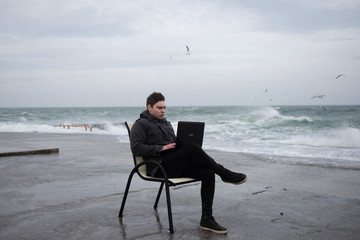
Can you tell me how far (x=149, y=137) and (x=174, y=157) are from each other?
45cm

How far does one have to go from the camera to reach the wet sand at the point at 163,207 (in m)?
3.82

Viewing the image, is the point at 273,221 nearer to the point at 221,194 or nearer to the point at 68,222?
the point at 221,194

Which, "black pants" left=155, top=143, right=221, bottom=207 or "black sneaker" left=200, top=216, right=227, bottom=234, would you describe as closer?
"black sneaker" left=200, top=216, right=227, bottom=234

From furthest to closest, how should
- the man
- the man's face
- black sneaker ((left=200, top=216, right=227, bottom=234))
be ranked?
the man's face, the man, black sneaker ((left=200, top=216, right=227, bottom=234))

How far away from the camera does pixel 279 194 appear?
5602 millimetres

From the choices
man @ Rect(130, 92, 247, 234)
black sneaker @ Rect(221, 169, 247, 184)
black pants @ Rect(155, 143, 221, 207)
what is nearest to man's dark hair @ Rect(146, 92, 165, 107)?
man @ Rect(130, 92, 247, 234)

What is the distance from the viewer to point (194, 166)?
4.10 m

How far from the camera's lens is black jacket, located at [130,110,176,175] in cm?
415

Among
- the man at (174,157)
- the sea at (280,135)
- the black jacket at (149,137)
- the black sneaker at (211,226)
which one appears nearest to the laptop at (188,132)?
the man at (174,157)

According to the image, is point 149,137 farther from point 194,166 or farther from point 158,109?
point 194,166

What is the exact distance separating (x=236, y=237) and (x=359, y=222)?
4.95 feet

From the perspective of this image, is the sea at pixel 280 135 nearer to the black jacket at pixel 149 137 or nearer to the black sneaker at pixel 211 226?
the black jacket at pixel 149 137

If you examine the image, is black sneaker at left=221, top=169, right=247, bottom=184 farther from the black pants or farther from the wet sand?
the wet sand

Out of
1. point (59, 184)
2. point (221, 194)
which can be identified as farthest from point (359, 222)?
point (59, 184)
